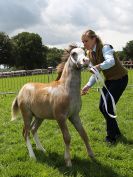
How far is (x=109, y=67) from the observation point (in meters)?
7.70

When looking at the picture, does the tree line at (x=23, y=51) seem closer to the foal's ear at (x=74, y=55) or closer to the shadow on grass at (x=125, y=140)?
the shadow on grass at (x=125, y=140)

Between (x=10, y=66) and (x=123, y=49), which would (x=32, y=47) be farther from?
(x=123, y=49)

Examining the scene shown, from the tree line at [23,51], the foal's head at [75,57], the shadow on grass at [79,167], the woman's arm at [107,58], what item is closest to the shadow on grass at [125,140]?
the shadow on grass at [79,167]

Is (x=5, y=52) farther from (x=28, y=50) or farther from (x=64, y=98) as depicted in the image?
(x=64, y=98)

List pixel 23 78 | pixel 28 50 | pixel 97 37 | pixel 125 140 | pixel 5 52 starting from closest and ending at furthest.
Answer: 1. pixel 97 37
2. pixel 125 140
3. pixel 23 78
4. pixel 5 52
5. pixel 28 50

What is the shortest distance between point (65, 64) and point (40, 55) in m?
96.3

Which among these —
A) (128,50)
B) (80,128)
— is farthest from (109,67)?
(128,50)

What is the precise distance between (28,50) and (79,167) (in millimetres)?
96309

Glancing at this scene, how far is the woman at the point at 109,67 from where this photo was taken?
7.96 m

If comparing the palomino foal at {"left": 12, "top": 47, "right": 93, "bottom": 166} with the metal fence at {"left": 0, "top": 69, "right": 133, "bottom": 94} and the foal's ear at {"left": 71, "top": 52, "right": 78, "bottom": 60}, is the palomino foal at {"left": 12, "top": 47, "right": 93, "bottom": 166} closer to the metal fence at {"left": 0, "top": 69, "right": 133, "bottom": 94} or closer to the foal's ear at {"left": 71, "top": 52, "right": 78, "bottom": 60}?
the foal's ear at {"left": 71, "top": 52, "right": 78, "bottom": 60}

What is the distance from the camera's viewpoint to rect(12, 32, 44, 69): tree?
100575 millimetres

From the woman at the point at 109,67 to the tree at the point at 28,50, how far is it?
9159cm

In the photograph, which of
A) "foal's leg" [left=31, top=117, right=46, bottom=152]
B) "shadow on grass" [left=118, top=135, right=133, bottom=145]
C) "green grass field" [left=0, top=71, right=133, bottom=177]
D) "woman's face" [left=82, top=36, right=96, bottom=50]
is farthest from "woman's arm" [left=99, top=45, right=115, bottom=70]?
"shadow on grass" [left=118, top=135, right=133, bottom=145]

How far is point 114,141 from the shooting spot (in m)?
8.95
